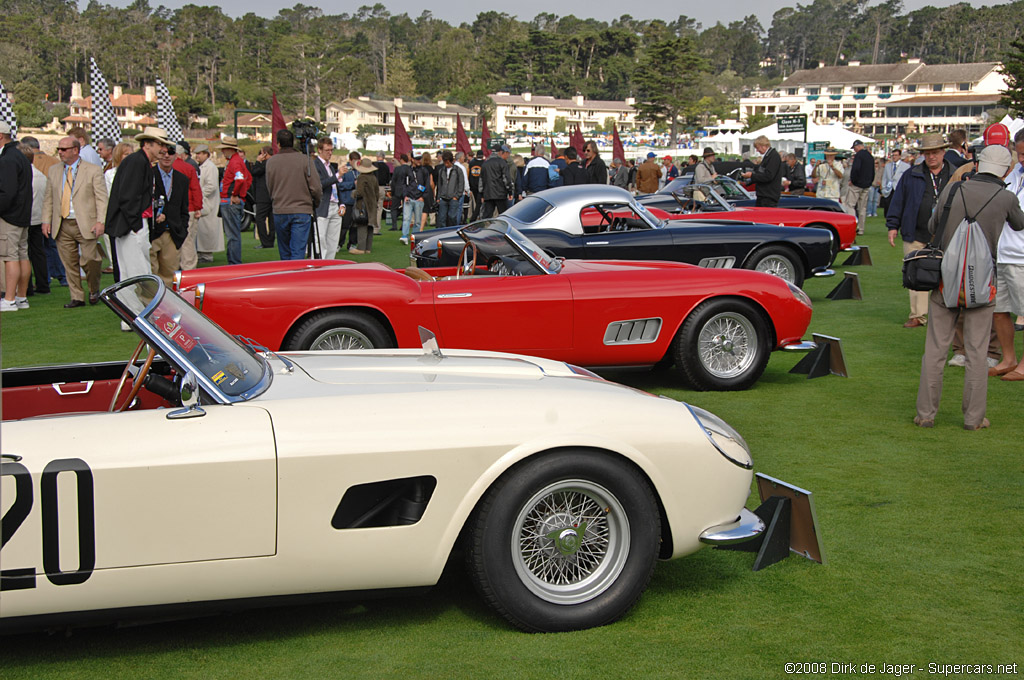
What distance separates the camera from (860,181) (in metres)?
19.2

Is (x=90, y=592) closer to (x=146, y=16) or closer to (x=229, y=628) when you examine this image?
(x=229, y=628)

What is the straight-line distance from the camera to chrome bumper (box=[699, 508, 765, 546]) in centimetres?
350

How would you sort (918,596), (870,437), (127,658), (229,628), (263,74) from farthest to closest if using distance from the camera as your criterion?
(263,74) < (870,437) < (918,596) < (229,628) < (127,658)

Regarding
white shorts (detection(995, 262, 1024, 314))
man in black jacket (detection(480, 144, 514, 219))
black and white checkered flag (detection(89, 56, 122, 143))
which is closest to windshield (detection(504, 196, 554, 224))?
white shorts (detection(995, 262, 1024, 314))

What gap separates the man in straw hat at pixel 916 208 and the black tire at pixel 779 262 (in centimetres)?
132

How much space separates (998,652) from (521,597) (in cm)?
167

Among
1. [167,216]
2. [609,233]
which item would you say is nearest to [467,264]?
[609,233]

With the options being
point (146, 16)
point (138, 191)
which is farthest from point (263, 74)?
point (138, 191)

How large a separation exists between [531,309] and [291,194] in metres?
5.20

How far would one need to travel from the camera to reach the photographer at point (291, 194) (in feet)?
35.1

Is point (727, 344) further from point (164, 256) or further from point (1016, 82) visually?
point (1016, 82)

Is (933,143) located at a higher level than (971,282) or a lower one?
higher

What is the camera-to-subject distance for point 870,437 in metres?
6.03

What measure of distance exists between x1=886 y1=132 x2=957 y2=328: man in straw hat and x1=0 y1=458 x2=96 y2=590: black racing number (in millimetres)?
8105
